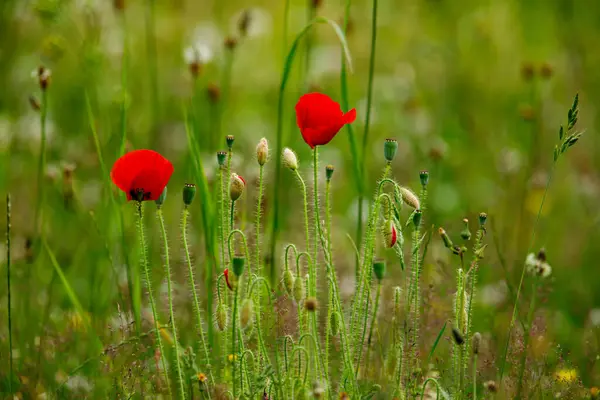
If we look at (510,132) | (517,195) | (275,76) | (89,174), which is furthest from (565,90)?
(89,174)

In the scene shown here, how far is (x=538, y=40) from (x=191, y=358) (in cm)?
425

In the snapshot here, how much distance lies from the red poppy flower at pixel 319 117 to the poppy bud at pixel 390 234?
0.22 meters

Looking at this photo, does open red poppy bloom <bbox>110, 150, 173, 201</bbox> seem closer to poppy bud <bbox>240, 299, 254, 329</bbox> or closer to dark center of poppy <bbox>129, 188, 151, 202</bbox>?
dark center of poppy <bbox>129, 188, 151, 202</bbox>

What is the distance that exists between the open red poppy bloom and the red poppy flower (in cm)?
30

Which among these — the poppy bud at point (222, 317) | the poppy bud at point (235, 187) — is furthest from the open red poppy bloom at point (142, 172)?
the poppy bud at point (222, 317)

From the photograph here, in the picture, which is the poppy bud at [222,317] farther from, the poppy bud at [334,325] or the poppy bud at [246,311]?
the poppy bud at [334,325]

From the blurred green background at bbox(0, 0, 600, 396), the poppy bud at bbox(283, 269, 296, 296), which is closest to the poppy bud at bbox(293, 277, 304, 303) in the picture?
the poppy bud at bbox(283, 269, 296, 296)

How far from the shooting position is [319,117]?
176 centimetres

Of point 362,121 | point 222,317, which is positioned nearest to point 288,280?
point 222,317

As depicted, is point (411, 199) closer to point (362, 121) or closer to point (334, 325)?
point (334, 325)

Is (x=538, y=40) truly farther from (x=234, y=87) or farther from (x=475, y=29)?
(x=234, y=87)

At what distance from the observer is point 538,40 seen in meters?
5.37

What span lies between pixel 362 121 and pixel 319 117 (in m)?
2.77

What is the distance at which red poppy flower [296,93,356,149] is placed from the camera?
1757 mm
